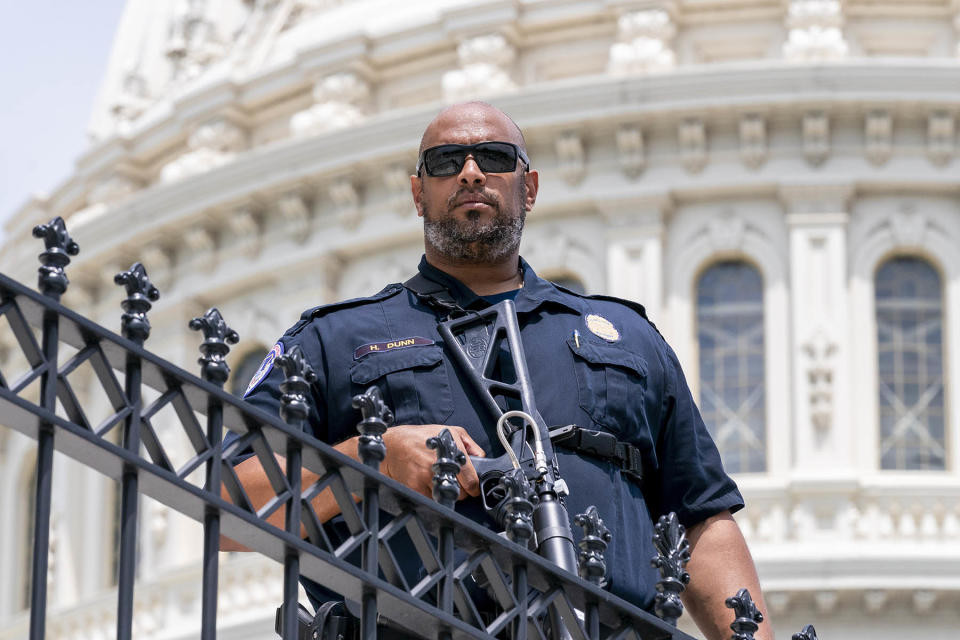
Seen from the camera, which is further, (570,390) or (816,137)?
(816,137)

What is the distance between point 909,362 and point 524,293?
104ft

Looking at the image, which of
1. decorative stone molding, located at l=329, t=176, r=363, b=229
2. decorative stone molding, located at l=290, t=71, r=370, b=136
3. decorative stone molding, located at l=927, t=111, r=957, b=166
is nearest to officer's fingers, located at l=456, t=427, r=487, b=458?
decorative stone molding, located at l=927, t=111, r=957, b=166

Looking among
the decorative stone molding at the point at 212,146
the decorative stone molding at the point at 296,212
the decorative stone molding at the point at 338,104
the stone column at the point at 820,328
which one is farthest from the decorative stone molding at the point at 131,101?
the stone column at the point at 820,328

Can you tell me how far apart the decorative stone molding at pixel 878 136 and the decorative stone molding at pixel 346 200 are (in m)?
7.18

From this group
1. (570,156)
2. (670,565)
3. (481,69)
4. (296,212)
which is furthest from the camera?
(296,212)

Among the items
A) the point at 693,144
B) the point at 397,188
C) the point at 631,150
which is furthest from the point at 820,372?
the point at 397,188

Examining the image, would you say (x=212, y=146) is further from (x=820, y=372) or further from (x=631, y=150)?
(x=820, y=372)

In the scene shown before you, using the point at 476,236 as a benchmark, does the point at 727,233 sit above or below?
above

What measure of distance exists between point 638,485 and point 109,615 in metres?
33.2

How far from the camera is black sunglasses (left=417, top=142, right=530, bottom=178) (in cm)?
560

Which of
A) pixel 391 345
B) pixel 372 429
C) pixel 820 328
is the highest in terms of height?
pixel 820 328

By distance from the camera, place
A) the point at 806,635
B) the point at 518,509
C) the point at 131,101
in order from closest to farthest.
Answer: the point at 518,509, the point at 806,635, the point at 131,101

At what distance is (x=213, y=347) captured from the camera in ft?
15.3

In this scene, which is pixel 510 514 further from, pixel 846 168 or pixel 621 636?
pixel 846 168
